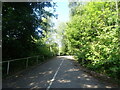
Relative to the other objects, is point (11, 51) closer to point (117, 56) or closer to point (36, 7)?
point (36, 7)

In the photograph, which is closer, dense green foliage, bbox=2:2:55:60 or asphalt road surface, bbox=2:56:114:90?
asphalt road surface, bbox=2:56:114:90

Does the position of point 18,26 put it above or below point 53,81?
above

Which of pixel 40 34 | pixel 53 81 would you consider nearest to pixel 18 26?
pixel 40 34

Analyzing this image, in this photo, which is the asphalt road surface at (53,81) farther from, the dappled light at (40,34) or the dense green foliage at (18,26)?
the dense green foliage at (18,26)

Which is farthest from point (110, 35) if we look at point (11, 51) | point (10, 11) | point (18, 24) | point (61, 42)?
point (61, 42)

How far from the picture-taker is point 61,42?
49.6 metres

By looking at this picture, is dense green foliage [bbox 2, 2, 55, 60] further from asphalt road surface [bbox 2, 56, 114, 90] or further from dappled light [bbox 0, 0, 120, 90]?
asphalt road surface [bbox 2, 56, 114, 90]

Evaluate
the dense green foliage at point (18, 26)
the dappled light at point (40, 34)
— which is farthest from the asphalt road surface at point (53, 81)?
the dense green foliage at point (18, 26)

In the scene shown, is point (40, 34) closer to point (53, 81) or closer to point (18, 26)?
point (18, 26)

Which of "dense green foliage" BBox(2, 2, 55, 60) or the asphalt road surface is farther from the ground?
"dense green foliage" BBox(2, 2, 55, 60)

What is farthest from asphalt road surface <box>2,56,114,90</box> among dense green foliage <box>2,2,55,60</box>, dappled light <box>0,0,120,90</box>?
dense green foliage <box>2,2,55,60</box>

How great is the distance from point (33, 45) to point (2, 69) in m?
4.22

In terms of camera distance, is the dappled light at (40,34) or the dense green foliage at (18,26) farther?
the dense green foliage at (18,26)

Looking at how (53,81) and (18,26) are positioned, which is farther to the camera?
(18,26)
